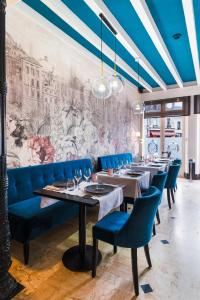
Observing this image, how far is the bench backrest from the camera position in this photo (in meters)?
2.86

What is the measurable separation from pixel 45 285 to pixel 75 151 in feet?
9.02

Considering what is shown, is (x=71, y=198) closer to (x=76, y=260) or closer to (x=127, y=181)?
(x=76, y=260)

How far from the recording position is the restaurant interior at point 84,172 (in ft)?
6.38

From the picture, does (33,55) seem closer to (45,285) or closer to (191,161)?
(45,285)

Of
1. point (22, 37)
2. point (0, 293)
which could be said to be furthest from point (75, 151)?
point (0, 293)

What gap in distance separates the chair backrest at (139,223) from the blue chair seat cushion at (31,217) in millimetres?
1071

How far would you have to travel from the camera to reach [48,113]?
371cm

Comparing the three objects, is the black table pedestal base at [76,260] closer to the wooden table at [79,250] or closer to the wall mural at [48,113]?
the wooden table at [79,250]

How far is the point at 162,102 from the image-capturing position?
25.7 feet

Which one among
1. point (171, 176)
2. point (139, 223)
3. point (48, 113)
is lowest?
point (139, 223)

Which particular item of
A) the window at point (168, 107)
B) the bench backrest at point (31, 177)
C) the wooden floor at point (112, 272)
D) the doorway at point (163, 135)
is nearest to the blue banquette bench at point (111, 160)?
the bench backrest at point (31, 177)

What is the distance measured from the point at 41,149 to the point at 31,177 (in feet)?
2.04

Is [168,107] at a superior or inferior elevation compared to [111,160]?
superior

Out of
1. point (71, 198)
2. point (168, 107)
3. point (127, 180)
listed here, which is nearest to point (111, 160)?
point (127, 180)
